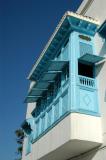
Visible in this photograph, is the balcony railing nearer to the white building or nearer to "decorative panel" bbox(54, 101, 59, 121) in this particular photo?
the white building

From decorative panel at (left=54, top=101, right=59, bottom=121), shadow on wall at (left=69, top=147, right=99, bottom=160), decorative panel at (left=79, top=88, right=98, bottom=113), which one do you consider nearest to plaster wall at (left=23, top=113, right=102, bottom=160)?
shadow on wall at (left=69, top=147, right=99, bottom=160)

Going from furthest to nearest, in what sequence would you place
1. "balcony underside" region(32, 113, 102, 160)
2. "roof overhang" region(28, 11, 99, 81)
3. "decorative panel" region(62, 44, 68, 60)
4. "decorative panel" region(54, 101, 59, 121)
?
1. "decorative panel" region(62, 44, 68, 60)
2. "roof overhang" region(28, 11, 99, 81)
3. "decorative panel" region(54, 101, 59, 121)
4. "balcony underside" region(32, 113, 102, 160)

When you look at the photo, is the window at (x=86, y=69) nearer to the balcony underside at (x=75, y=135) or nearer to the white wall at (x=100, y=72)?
the white wall at (x=100, y=72)

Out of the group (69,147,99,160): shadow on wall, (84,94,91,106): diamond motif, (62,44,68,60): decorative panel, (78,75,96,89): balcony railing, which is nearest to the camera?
(69,147,99,160): shadow on wall

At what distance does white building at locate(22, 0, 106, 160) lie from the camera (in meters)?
8.23

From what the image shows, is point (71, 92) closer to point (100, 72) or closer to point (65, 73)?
point (100, 72)

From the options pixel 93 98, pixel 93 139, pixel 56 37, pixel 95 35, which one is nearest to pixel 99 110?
pixel 93 98

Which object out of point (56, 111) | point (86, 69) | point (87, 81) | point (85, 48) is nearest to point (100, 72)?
point (87, 81)

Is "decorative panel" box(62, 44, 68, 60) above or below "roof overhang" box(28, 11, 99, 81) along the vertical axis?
below

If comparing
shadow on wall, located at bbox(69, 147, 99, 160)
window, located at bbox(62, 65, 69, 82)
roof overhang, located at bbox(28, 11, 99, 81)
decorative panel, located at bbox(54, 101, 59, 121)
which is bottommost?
shadow on wall, located at bbox(69, 147, 99, 160)

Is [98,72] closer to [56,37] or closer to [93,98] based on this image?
[93,98]

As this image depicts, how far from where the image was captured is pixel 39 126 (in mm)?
11312

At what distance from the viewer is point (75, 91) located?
857cm

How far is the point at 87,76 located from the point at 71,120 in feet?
7.72
